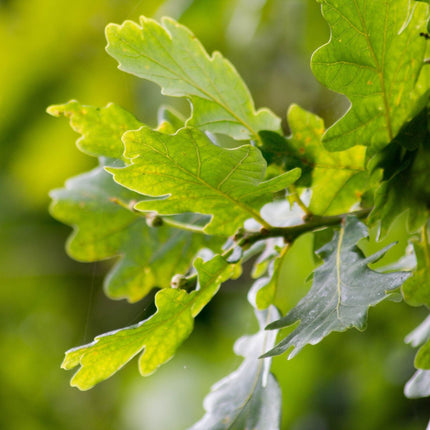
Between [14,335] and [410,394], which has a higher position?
[410,394]

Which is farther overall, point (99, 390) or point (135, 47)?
point (99, 390)

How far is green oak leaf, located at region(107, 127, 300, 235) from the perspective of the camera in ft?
2.16

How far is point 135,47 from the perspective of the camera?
0.74 metres

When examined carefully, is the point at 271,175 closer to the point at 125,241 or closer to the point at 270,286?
the point at 270,286

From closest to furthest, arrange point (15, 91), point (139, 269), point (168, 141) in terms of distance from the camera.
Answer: point (168, 141) → point (139, 269) → point (15, 91)

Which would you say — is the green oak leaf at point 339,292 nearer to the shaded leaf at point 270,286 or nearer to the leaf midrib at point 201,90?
the shaded leaf at point 270,286

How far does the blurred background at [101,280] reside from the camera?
6.65ft

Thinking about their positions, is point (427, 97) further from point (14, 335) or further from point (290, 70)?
point (14, 335)

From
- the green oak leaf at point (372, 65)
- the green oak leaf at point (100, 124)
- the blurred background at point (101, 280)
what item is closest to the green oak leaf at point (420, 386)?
the green oak leaf at point (372, 65)

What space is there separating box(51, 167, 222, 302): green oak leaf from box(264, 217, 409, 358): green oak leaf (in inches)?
10.6

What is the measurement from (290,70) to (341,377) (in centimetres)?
112

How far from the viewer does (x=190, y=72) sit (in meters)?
0.78

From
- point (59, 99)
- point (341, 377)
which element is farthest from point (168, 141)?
point (59, 99)

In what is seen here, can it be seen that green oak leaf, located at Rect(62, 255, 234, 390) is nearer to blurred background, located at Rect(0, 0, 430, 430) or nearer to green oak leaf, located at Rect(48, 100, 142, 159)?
green oak leaf, located at Rect(48, 100, 142, 159)
